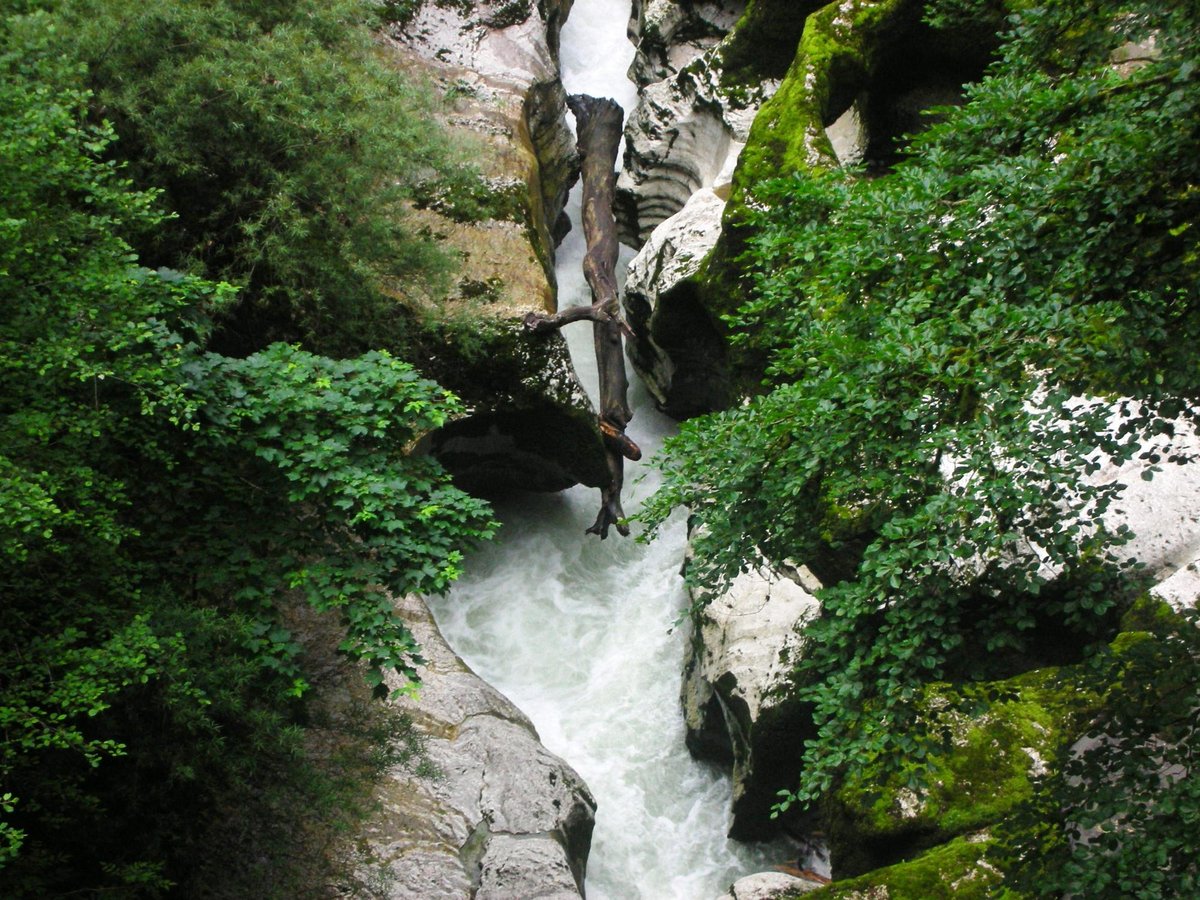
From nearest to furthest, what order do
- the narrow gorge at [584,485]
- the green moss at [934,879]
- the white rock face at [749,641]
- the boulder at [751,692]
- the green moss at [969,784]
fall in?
the narrow gorge at [584,485] < the green moss at [934,879] < the green moss at [969,784] < the boulder at [751,692] < the white rock face at [749,641]

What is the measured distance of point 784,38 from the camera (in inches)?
Answer: 508

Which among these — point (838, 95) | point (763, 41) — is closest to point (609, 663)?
point (838, 95)

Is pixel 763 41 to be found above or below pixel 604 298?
above

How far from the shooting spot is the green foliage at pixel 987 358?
13.2ft

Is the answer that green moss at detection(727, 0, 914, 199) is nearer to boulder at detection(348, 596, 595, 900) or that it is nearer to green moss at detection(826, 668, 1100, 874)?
green moss at detection(826, 668, 1100, 874)

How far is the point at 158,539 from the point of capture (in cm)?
589

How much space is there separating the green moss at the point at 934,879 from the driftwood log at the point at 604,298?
3.91 meters

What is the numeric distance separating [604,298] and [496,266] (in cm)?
200

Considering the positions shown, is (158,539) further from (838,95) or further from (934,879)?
(838,95)

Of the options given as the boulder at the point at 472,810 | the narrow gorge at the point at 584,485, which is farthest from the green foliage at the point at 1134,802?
the boulder at the point at 472,810

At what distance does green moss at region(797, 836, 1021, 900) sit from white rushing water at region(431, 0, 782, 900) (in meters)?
2.25

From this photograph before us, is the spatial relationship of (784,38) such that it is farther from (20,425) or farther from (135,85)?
(20,425)

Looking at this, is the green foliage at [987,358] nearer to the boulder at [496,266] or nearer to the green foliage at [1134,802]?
the green foliage at [1134,802]

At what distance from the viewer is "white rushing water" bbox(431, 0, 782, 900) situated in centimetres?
839
